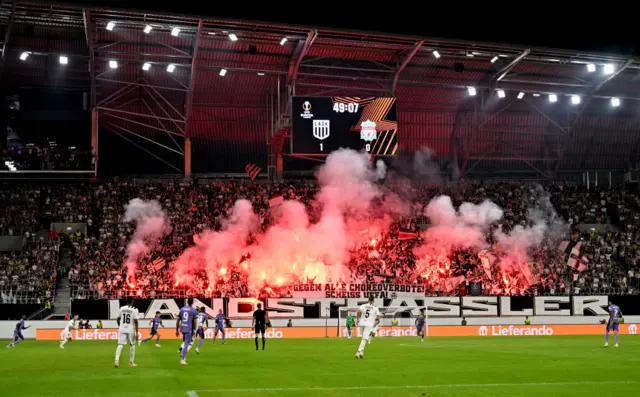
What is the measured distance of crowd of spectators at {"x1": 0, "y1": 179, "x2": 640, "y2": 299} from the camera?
48875 millimetres

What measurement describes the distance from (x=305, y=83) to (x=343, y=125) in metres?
6.96

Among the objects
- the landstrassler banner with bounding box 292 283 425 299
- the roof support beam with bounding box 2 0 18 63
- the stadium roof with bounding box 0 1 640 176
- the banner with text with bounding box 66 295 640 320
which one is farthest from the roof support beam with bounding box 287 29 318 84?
the roof support beam with bounding box 2 0 18 63

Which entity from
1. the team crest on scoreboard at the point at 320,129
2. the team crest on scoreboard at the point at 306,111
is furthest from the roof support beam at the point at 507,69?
the team crest on scoreboard at the point at 306,111

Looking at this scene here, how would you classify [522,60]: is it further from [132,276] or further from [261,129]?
[132,276]

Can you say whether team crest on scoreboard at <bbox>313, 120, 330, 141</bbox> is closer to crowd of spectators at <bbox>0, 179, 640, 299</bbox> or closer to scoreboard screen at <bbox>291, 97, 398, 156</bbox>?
scoreboard screen at <bbox>291, 97, 398, 156</bbox>

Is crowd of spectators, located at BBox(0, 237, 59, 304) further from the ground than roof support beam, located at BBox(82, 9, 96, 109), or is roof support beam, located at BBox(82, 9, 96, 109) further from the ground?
roof support beam, located at BBox(82, 9, 96, 109)

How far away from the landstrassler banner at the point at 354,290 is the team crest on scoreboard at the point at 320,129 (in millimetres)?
9432

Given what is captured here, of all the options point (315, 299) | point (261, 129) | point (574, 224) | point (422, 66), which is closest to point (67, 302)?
point (315, 299)

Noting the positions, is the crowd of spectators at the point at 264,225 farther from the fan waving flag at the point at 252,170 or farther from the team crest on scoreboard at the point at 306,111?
the team crest on scoreboard at the point at 306,111

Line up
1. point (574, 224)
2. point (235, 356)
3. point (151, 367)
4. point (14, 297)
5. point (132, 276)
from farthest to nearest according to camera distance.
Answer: point (574, 224) < point (132, 276) < point (14, 297) < point (235, 356) < point (151, 367)

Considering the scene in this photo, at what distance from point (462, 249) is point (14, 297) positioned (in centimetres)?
3023

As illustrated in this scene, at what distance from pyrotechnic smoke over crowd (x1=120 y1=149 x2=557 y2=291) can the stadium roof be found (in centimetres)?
595

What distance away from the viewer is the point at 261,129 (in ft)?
199

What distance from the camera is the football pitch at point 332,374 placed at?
15.3 metres
